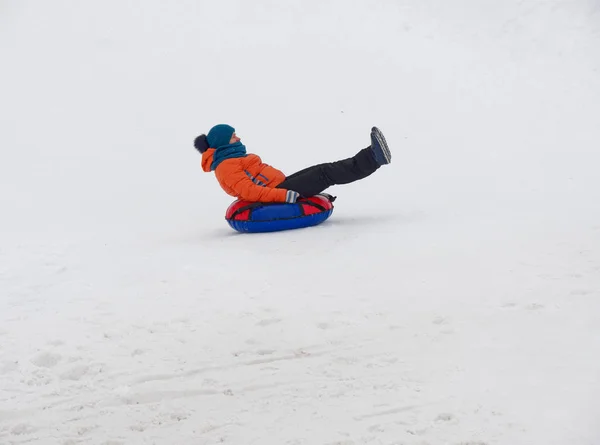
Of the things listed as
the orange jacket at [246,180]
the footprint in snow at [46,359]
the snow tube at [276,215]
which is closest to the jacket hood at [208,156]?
the orange jacket at [246,180]

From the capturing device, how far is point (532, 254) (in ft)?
15.7

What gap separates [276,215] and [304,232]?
0.31 metres

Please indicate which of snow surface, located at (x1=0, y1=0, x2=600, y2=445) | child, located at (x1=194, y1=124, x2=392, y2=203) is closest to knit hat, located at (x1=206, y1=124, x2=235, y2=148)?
child, located at (x1=194, y1=124, x2=392, y2=203)

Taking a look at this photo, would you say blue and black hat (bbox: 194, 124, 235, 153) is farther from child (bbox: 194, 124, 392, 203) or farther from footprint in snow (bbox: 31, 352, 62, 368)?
footprint in snow (bbox: 31, 352, 62, 368)

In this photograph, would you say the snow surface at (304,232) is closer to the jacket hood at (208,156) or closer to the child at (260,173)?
the child at (260,173)

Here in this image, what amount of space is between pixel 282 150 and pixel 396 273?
5.79m

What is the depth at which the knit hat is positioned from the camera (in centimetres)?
629

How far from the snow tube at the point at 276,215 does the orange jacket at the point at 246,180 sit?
0.07 meters

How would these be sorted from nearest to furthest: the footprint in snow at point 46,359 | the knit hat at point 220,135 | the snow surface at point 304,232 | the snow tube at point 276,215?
the snow surface at point 304,232 < the footprint in snow at point 46,359 < the snow tube at point 276,215 < the knit hat at point 220,135

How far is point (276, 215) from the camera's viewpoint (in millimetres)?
6160

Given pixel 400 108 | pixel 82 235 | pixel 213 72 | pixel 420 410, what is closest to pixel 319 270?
pixel 420 410

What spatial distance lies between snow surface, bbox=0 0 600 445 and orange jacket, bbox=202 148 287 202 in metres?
0.40

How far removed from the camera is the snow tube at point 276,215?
6160 mm

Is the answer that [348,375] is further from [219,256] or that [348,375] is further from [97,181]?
[97,181]
